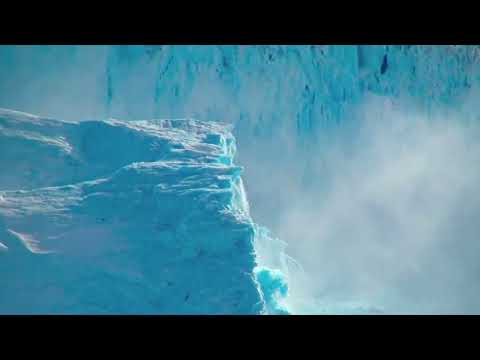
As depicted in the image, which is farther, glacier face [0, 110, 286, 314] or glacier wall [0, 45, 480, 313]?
glacier wall [0, 45, 480, 313]

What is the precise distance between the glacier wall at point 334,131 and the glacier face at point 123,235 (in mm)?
4802

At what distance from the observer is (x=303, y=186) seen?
14.5 meters

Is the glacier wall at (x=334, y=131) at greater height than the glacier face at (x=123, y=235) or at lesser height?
greater

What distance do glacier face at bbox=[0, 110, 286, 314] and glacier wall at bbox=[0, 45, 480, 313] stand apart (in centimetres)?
480

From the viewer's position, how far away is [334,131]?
13789 mm

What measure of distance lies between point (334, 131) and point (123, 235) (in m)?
8.75

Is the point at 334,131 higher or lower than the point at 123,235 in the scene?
higher

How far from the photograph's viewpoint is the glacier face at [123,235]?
5652mm

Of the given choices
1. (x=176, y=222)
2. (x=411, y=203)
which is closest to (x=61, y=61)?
(x=176, y=222)

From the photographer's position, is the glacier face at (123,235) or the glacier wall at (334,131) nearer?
the glacier face at (123,235)

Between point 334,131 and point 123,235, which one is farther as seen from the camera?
point 334,131

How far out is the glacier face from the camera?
5.65 m
